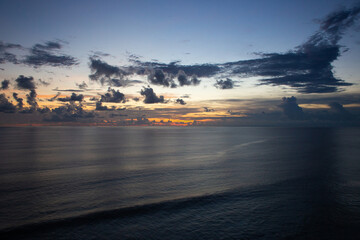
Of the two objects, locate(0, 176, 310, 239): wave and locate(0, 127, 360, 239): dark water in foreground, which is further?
locate(0, 176, 310, 239): wave

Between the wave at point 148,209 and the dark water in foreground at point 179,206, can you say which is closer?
the dark water in foreground at point 179,206

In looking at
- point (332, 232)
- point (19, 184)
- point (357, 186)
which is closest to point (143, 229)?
point (332, 232)

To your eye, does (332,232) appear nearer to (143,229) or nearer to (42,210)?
(143,229)

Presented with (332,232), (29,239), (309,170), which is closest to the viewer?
(29,239)

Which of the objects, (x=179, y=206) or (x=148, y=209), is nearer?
(x=148, y=209)

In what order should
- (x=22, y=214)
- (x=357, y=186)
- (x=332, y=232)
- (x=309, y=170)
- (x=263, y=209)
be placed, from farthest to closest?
(x=309, y=170) → (x=357, y=186) → (x=263, y=209) → (x=22, y=214) → (x=332, y=232)

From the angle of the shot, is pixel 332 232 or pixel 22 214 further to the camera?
pixel 22 214

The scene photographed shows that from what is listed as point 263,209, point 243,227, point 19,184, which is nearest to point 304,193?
point 263,209

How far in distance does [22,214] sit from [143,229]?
10.4 m

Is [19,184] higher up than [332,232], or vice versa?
[332,232]

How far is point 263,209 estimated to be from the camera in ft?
65.0

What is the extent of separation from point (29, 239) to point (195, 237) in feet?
35.1

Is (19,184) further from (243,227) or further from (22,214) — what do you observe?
(243,227)

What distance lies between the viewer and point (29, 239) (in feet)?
48.5
